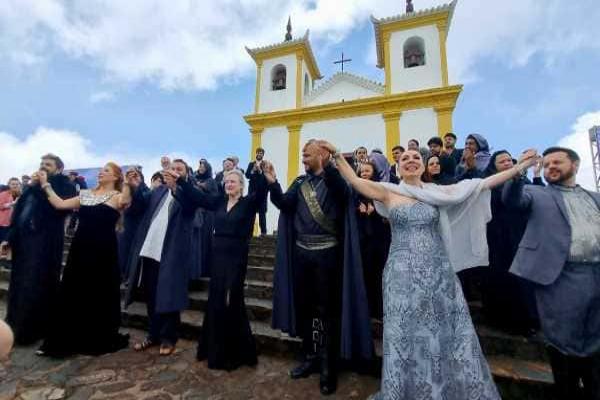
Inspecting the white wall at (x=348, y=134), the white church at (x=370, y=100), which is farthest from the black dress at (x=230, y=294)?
the white church at (x=370, y=100)

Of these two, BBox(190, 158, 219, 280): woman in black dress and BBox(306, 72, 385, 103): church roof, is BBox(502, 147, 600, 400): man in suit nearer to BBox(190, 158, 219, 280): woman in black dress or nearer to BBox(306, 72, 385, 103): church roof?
BBox(190, 158, 219, 280): woman in black dress

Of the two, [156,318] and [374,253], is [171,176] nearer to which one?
[156,318]

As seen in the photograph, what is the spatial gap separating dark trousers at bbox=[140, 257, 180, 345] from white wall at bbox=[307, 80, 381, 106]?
11.7 m

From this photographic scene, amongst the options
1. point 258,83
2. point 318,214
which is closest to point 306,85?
point 258,83

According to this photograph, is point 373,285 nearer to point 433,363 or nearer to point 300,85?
point 433,363

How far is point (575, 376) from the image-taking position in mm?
2006

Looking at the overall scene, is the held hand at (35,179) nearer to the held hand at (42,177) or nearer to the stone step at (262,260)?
the held hand at (42,177)

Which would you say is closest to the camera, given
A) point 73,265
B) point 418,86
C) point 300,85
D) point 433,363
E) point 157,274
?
point 433,363

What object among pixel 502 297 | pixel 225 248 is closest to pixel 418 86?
pixel 502 297

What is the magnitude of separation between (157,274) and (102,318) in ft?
2.25

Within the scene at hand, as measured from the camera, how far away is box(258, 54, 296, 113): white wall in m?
14.0

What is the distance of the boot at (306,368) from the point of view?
2693 mm

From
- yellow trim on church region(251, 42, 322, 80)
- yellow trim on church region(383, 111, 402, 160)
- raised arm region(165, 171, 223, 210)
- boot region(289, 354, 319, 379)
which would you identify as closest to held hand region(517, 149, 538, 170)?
boot region(289, 354, 319, 379)

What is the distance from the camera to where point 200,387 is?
2.55 metres
